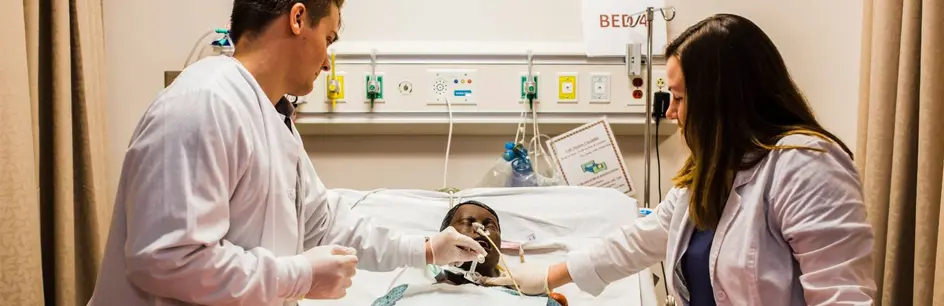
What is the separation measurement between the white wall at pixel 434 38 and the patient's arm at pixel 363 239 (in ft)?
3.45

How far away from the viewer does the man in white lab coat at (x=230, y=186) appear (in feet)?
3.59

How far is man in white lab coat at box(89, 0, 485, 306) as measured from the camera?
1.10 m

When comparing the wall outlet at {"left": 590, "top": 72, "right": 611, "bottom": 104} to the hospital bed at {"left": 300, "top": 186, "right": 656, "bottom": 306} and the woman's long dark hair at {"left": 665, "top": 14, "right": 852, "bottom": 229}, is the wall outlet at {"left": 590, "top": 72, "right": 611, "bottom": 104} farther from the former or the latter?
the woman's long dark hair at {"left": 665, "top": 14, "right": 852, "bottom": 229}

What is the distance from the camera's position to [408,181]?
2.83 m

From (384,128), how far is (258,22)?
1.45 metres

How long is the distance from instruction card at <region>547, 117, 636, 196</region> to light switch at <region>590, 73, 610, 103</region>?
0.07 meters

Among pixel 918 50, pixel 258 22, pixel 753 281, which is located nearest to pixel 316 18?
pixel 258 22

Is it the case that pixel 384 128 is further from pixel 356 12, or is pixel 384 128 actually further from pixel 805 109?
pixel 805 109

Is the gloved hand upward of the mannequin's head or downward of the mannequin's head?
upward

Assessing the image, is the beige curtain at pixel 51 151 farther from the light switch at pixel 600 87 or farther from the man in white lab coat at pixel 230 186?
the light switch at pixel 600 87

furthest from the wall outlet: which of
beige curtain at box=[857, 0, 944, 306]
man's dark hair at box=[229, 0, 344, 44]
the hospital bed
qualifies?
man's dark hair at box=[229, 0, 344, 44]

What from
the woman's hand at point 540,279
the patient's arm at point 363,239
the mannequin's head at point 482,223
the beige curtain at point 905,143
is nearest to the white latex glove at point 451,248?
the patient's arm at point 363,239

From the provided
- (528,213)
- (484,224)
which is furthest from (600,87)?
(484,224)

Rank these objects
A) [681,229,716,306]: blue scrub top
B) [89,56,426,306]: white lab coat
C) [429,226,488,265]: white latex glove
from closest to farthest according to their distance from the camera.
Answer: [89,56,426,306]: white lab coat
[681,229,716,306]: blue scrub top
[429,226,488,265]: white latex glove
